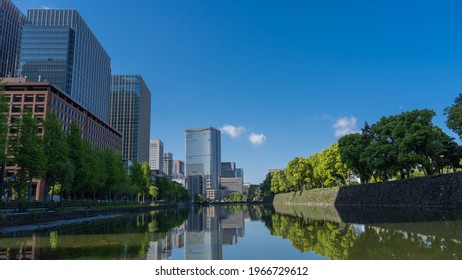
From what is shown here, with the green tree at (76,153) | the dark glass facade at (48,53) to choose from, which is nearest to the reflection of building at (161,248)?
the green tree at (76,153)

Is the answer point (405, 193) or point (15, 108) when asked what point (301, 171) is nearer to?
point (405, 193)

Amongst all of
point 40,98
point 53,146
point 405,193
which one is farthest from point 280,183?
point 53,146

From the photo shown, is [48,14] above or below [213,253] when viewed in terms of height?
above

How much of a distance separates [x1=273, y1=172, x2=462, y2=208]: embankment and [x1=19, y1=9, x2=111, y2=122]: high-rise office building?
8084 centimetres

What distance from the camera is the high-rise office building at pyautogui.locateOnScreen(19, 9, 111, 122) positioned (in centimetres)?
10900

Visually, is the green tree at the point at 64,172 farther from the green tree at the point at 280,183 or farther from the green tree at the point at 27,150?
the green tree at the point at 280,183

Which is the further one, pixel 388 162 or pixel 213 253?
pixel 388 162

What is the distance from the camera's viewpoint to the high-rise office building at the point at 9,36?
14900 centimetres

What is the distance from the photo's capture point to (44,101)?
77312mm

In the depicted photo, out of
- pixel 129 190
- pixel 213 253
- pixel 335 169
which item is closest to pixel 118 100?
pixel 129 190
